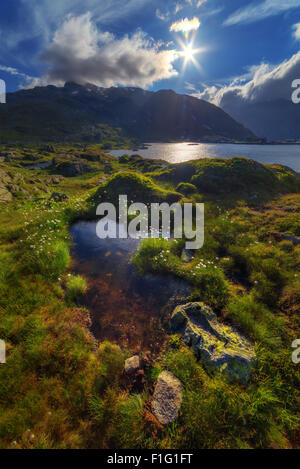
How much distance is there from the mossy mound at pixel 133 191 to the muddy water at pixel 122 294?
Result: 20.9 ft

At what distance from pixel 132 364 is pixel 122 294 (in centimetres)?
270

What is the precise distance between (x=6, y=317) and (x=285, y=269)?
10.7m

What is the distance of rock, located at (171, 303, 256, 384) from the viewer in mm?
4566

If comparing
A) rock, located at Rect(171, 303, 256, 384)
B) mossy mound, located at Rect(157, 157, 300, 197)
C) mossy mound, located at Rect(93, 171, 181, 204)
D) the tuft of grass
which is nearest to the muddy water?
the tuft of grass

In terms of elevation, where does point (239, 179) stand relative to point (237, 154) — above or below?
below

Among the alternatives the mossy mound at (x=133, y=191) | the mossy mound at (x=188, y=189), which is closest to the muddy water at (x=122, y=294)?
the mossy mound at (x=133, y=191)

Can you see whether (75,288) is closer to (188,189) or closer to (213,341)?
(213,341)

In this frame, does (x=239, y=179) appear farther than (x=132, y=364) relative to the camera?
Yes

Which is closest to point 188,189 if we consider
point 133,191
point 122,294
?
point 133,191

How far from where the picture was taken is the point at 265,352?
4.87 metres

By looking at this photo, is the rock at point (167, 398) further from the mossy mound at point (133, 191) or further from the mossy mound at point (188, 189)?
the mossy mound at point (188, 189)

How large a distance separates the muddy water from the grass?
1.34 ft

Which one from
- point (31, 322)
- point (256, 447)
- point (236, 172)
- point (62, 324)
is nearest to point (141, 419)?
point (256, 447)

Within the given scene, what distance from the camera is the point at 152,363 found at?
→ 4.98 metres
